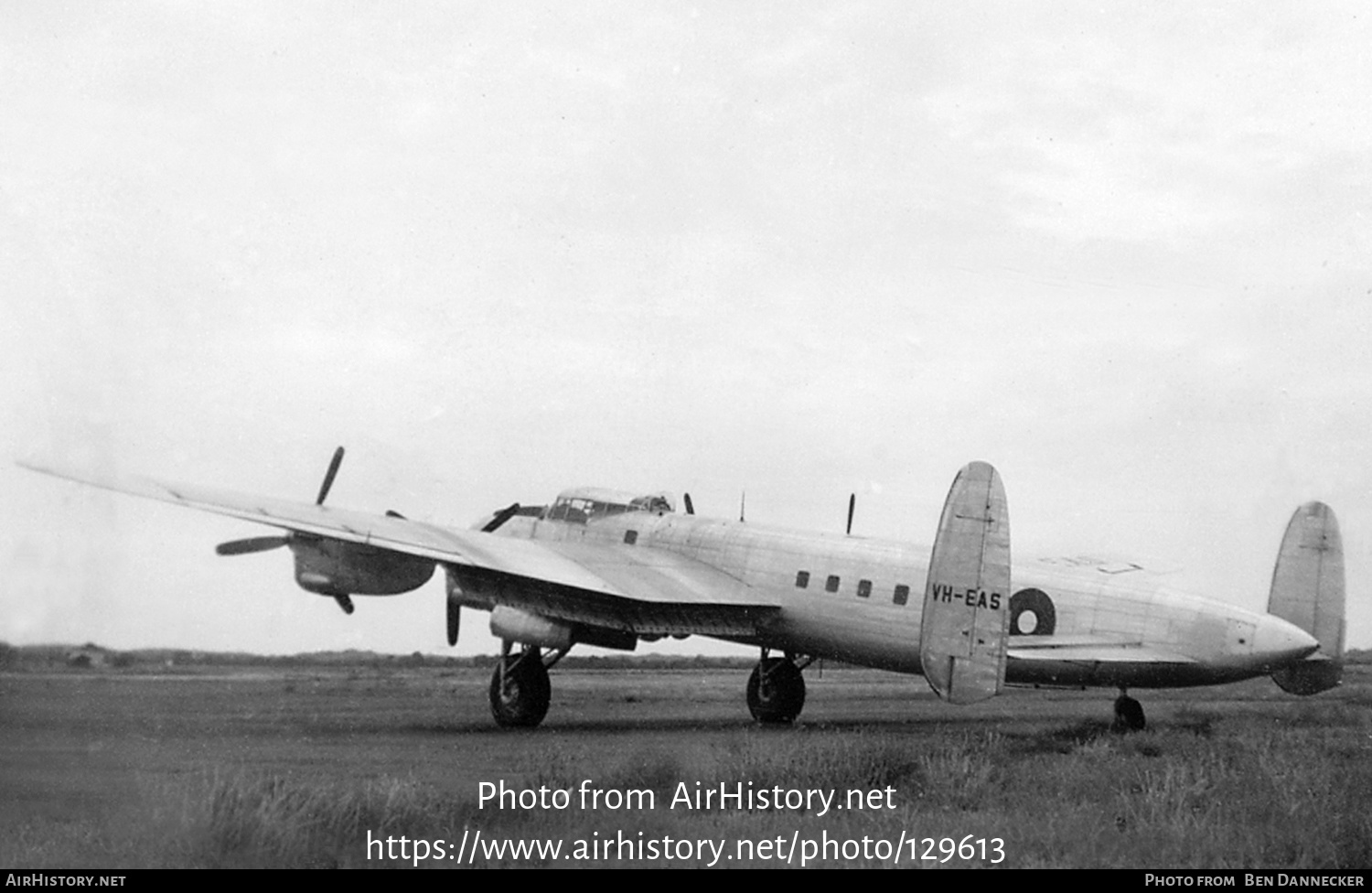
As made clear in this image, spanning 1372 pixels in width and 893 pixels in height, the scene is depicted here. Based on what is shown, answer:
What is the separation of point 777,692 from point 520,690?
14.0 feet

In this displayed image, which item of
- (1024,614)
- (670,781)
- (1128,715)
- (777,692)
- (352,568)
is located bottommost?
(670,781)

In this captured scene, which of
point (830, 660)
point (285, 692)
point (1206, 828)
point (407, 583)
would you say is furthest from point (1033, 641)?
point (285, 692)

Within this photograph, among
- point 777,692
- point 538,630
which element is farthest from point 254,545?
point 777,692

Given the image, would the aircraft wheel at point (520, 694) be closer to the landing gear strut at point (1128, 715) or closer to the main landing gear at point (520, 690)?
the main landing gear at point (520, 690)

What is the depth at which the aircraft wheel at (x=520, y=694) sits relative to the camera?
19594 millimetres

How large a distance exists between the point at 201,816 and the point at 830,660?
13023 millimetres

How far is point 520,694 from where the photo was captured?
1964 centimetres

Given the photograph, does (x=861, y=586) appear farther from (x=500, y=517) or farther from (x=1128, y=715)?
(x=500, y=517)

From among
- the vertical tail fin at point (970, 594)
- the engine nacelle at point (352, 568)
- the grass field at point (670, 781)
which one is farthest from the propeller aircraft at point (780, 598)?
the vertical tail fin at point (970, 594)

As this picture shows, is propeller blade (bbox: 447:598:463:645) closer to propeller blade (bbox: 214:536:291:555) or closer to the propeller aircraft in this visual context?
the propeller aircraft

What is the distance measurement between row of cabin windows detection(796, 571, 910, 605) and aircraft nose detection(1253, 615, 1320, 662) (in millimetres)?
4666

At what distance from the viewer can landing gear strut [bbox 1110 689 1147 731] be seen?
60.1 ft

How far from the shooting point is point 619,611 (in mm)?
19469

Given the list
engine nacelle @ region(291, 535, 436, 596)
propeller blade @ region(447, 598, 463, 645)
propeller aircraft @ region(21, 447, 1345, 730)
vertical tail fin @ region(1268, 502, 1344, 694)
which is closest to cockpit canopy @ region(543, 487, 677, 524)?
propeller aircraft @ region(21, 447, 1345, 730)
